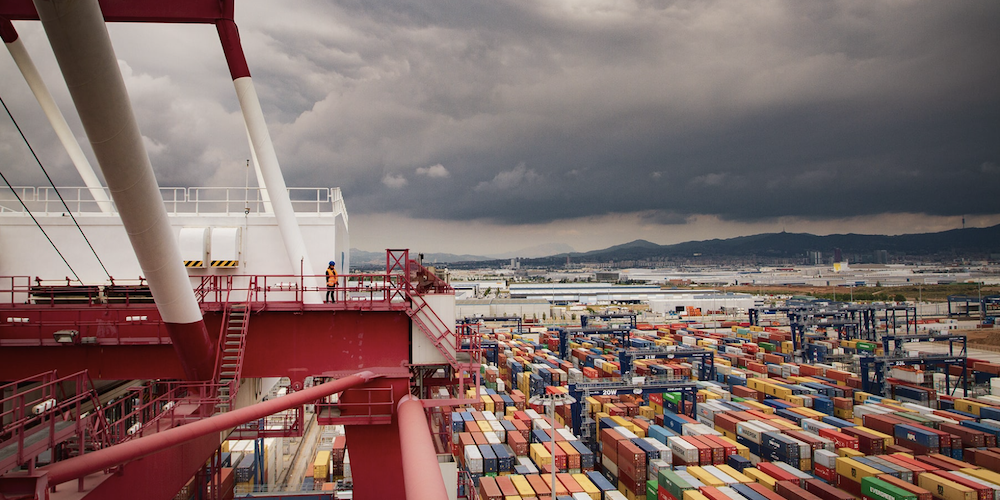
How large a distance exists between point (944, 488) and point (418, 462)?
29.3 meters

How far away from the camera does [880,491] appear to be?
2453 centimetres

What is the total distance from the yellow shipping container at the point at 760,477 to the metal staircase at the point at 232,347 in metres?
25.0

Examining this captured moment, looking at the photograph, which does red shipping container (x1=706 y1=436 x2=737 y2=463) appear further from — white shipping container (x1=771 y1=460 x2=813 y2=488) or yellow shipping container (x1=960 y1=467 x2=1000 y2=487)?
yellow shipping container (x1=960 y1=467 x2=1000 y2=487)

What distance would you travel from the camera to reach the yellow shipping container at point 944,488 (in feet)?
76.7

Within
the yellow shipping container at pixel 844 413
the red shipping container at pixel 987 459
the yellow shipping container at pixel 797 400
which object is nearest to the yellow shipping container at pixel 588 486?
the red shipping container at pixel 987 459

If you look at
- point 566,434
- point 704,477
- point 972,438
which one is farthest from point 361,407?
point 972,438

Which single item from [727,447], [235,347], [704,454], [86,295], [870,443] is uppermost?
[86,295]

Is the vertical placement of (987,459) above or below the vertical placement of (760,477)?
below

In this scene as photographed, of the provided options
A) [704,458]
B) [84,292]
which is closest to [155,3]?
[84,292]

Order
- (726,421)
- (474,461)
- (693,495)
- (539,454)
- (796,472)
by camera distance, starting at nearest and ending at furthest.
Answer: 1. (693,495)
2. (796,472)
3. (474,461)
4. (539,454)
5. (726,421)

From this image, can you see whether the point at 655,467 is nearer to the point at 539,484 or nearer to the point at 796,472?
the point at 539,484

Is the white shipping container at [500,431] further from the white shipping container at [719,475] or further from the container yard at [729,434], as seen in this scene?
the white shipping container at [719,475]

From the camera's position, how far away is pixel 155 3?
440 inches

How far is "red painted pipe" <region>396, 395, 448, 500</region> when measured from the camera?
18.2ft
